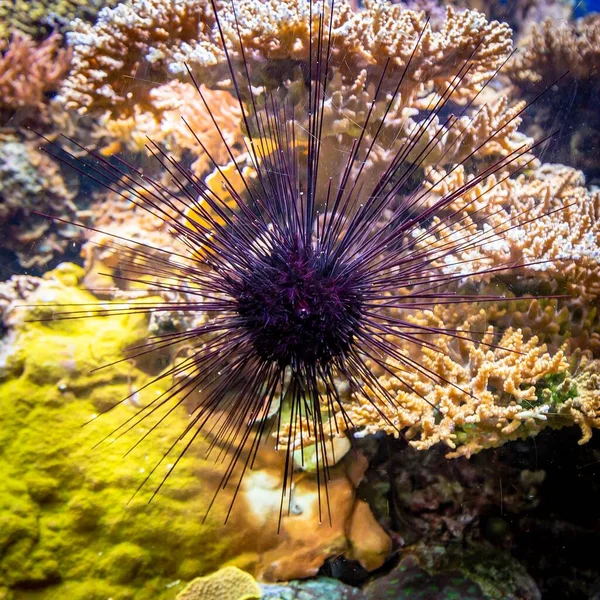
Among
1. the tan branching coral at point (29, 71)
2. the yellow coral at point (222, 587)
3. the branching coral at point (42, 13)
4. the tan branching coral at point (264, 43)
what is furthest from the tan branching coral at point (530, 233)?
the branching coral at point (42, 13)

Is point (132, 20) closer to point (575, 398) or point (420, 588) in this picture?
point (575, 398)

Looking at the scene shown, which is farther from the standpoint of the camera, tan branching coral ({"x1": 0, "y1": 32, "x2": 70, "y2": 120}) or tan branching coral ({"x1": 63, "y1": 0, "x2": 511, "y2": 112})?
tan branching coral ({"x1": 0, "y1": 32, "x2": 70, "y2": 120})

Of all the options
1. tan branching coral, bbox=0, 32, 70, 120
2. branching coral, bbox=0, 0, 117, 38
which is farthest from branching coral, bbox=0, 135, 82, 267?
branching coral, bbox=0, 0, 117, 38

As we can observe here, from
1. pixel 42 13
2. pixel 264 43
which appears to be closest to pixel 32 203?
pixel 42 13

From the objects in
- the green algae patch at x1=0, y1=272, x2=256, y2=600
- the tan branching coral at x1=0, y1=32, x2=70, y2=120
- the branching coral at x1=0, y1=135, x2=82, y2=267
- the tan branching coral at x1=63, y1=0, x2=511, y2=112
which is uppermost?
the tan branching coral at x1=0, y1=32, x2=70, y2=120

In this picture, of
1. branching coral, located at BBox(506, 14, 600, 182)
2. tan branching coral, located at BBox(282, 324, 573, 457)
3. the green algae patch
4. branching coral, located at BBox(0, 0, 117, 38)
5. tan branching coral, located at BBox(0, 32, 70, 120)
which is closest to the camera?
tan branching coral, located at BBox(282, 324, 573, 457)

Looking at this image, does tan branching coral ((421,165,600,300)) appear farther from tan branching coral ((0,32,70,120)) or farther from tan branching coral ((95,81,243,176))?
tan branching coral ((0,32,70,120))
